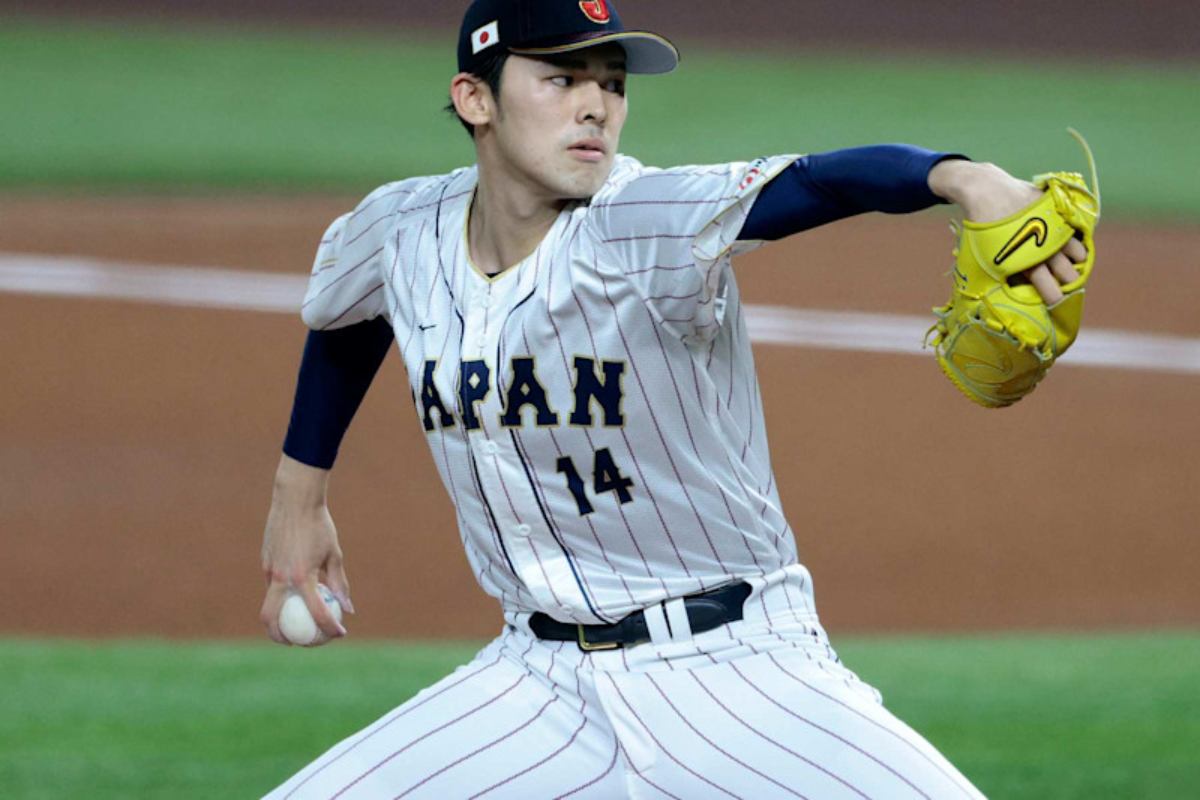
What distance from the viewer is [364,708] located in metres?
5.36

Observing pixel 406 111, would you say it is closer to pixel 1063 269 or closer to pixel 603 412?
pixel 603 412

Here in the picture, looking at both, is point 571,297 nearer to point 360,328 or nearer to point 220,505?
point 360,328

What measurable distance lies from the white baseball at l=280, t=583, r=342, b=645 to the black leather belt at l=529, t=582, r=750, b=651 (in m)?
0.66

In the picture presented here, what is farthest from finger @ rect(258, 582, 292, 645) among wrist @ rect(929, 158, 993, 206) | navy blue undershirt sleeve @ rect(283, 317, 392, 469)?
wrist @ rect(929, 158, 993, 206)

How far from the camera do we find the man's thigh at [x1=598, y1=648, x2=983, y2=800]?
9.02ft

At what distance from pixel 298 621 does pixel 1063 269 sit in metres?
1.67

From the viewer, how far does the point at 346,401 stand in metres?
3.59

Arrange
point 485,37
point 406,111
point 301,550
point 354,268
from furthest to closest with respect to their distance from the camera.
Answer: point 406,111 → point 301,550 → point 354,268 → point 485,37

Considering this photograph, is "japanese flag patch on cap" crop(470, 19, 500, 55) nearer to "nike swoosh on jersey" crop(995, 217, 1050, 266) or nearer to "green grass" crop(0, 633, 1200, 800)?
"nike swoosh on jersey" crop(995, 217, 1050, 266)

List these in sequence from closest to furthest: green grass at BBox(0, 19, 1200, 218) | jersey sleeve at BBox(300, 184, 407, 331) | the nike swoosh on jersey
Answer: the nike swoosh on jersey → jersey sleeve at BBox(300, 184, 407, 331) → green grass at BBox(0, 19, 1200, 218)

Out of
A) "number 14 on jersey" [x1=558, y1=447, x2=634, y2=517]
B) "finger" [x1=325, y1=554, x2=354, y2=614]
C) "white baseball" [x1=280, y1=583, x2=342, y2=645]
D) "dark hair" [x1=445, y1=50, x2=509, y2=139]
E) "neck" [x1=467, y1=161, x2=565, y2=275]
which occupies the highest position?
"dark hair" [x1=445, y1=50, x2=509, y2=139]

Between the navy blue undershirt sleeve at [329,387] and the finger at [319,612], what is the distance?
0.81 feet

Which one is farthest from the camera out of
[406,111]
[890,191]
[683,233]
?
[406,111]

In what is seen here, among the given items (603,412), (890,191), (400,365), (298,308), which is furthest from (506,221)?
(298,308)
